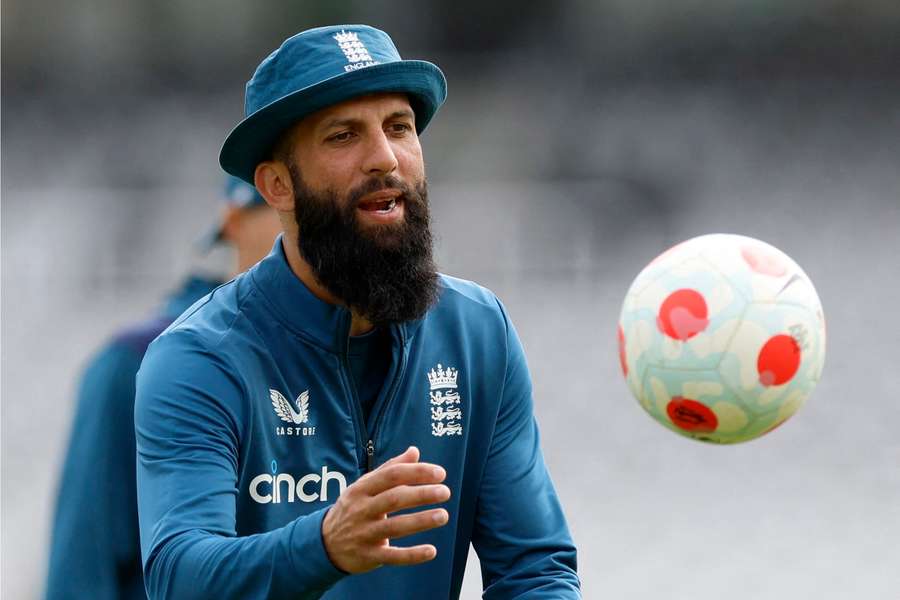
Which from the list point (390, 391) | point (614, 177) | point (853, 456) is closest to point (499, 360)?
point (390, 391)

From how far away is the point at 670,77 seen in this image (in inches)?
350

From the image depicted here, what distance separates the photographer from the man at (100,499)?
3.12m

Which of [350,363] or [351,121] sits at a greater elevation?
[351,121]

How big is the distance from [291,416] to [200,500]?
0.31 m

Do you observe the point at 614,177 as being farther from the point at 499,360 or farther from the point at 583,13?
the point at 499,360

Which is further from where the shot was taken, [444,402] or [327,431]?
[444,402]

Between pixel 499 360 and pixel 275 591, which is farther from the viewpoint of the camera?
pixel 499 360

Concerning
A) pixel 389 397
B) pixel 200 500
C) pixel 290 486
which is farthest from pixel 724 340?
pixel 200 500

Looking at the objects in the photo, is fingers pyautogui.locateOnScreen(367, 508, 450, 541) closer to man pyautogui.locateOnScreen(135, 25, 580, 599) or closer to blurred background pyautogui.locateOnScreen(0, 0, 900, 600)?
man pyautogui.locateOnScreen(135, 25, 580, 599)

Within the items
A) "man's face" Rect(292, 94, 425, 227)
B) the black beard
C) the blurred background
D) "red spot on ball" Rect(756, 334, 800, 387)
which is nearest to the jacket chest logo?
the black beard

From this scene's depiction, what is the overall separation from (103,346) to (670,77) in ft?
20.4

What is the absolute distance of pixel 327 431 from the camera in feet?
8.59

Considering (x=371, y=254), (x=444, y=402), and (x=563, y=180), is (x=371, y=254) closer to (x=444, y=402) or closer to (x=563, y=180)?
(x=444, y=402)

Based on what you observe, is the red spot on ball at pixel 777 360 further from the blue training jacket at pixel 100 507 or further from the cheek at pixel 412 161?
the blue training jacket at pixel 100 507
